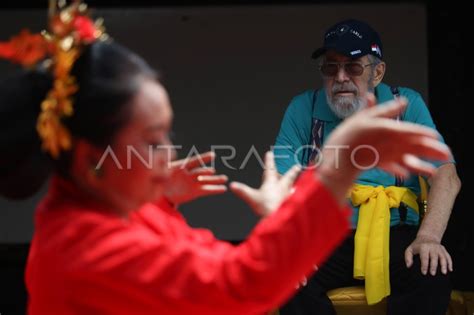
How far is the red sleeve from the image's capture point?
1456mm

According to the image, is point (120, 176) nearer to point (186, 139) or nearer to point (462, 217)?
point (462, 217)

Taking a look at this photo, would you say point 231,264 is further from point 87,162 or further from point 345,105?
point 345,105

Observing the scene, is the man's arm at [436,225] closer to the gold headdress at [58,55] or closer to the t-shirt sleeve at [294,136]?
the t-shirt sleeve at [294,136]

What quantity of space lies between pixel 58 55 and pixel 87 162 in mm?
188

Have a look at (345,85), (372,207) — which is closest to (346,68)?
(345,85)

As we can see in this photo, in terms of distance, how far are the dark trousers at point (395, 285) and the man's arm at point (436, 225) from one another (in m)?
0.08

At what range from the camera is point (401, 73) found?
525cm

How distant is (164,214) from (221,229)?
3.59 m

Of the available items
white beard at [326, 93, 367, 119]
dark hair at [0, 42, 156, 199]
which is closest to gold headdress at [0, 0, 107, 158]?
dark hair at [0, 42, 156, 199]

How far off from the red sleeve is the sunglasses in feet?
8.12

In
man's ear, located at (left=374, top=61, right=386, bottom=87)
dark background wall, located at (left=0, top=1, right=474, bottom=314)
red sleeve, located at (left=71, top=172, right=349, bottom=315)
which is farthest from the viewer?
dark background wall, located at (left=0, top=1, right=474, bottom=314)

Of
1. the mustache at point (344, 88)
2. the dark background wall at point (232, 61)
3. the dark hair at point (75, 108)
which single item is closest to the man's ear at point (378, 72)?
the mustache at point (344, 88)

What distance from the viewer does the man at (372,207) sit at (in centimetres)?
363

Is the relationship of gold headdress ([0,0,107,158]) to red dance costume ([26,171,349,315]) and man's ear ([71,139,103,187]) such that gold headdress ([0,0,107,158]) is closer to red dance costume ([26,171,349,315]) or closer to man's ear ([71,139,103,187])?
man's ear ([71,139,103,187])
